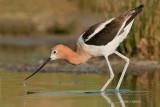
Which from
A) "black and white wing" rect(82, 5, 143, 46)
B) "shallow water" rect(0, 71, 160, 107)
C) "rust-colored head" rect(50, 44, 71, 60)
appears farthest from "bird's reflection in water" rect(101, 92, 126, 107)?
"rust-colored head" rect(50, 44, 71, 60)

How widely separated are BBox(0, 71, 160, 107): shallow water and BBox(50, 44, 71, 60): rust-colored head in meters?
0.50

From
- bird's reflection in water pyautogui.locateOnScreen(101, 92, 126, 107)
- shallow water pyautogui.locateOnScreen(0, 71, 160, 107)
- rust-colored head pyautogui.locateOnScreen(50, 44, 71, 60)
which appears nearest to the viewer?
bird's reflection in water pyautogui.locateOnScreen(101, 92, 126, 107)

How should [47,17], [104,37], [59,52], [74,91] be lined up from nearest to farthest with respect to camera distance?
[74,91] < [104,37] < [59,52] < [47,17]

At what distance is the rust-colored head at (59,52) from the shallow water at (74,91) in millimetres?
500

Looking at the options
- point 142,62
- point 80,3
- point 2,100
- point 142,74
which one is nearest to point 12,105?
point 2,100

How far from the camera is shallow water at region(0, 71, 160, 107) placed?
1220cm

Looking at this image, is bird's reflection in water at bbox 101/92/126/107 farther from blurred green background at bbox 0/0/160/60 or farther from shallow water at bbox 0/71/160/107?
blurred green background at bbox 0/0/160/60

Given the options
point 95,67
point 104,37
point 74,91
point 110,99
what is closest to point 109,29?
point 104,37

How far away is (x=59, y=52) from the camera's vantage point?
47.5 feet

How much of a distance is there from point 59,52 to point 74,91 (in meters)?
1.10

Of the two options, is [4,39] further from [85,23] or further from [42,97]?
[42,97]

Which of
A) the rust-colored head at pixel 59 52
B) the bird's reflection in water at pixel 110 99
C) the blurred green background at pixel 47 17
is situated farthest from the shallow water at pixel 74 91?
the blurred green background at pixel 47 17

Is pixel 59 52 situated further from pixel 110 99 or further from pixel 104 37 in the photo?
pixel 110 99

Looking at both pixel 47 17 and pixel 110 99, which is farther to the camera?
pixel 47 17
